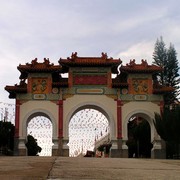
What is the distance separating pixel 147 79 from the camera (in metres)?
30.8

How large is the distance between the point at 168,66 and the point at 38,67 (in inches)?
712

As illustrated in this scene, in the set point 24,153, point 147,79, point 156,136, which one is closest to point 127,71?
point 147,79

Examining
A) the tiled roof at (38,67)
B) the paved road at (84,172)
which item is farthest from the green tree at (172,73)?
the paved road at (84,172)

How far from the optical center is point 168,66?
4344cm

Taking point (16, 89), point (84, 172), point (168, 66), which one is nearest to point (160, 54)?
point (168, 66)

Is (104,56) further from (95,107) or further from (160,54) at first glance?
(160,54)

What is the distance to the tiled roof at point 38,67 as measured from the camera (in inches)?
1193

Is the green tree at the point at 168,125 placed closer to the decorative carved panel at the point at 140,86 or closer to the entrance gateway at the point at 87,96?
the entrance gateway at the point at 87,96

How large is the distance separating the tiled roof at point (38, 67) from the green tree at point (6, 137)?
10.5 m

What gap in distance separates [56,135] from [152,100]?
785cm

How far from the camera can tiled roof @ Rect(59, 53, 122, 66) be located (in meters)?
30.1

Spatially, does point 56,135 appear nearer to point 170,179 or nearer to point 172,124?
A: point 172,124

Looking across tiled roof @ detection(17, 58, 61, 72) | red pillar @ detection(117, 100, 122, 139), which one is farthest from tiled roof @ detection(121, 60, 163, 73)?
tiled roof @ detection(17, 58, 61, 72)

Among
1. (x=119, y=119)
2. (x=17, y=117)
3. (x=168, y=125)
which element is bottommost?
(x=168, y=125)
